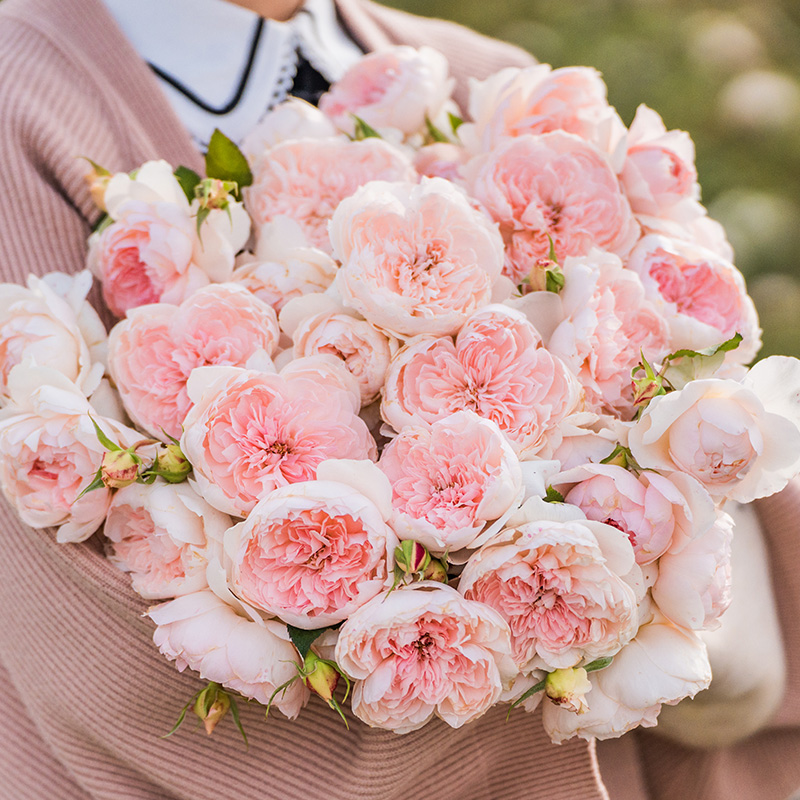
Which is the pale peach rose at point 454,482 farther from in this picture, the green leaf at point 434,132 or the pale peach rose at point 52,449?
the green leaf at point 434,132

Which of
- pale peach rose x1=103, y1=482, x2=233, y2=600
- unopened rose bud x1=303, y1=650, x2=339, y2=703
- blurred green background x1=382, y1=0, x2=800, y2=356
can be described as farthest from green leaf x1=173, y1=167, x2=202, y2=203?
blurred green background x1=382, y1=0, x2=800, y2=356

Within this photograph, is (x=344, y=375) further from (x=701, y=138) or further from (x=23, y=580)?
(x=701, y=138)

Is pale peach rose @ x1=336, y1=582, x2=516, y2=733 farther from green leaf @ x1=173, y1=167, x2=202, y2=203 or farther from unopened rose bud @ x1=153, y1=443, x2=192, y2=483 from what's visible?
green leaf @ x1=173, y1=167, x2=202, y2=203

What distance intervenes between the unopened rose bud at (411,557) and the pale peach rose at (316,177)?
0.24 m

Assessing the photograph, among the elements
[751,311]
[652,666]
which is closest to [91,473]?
[652,666]

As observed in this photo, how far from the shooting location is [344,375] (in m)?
0.48

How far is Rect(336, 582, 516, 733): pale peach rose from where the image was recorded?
430 mm

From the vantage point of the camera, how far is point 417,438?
1.49 ft

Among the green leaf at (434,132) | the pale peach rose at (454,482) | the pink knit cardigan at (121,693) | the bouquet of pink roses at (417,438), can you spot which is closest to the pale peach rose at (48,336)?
the bouquet of pink roses at (417,438)

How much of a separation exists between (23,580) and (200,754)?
0.57 feet

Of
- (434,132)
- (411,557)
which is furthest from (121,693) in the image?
(434,132)

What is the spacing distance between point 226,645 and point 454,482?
0.15 metres

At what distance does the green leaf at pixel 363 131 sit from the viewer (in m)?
0.66

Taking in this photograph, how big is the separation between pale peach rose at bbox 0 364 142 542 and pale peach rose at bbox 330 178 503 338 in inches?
6.1
